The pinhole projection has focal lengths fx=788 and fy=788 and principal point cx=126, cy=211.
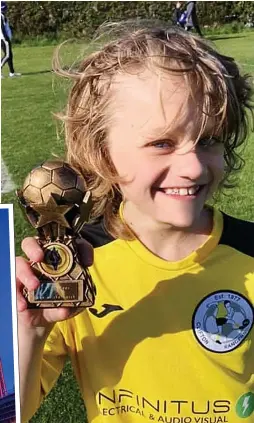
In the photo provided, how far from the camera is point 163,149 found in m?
0.93

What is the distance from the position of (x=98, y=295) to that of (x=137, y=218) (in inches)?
4.6

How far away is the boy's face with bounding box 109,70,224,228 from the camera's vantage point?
0.92 m

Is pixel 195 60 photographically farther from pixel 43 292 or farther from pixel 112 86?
pixel 43 292

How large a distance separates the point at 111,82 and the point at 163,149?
0.13 m

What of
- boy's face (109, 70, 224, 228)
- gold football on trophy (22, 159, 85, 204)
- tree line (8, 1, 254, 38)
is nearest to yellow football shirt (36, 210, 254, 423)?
boy's face (109, 70, 224, 228)

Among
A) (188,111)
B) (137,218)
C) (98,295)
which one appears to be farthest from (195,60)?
(98,295)

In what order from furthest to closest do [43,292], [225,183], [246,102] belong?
[225,183] < [246,102] < [43,292]

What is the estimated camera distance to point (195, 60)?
3.19 ft

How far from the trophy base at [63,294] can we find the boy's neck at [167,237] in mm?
210

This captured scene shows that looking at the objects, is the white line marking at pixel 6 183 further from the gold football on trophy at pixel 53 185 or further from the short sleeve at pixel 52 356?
the gold football on trophy at pixel 53 185

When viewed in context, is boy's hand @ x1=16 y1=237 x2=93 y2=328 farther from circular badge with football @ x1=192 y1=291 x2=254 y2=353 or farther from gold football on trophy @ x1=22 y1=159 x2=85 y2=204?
circular badge with football @ x1=192 y1=291 x2=254 y2=353

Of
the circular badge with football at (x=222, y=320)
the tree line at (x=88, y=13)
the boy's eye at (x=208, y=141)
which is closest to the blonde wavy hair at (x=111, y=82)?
Result: the boy's eye at (x=208, y=141)

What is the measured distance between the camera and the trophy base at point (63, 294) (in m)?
0.86

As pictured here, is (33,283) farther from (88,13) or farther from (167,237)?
(88,13)
